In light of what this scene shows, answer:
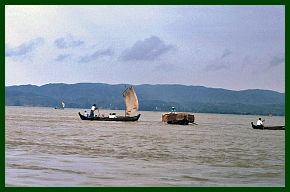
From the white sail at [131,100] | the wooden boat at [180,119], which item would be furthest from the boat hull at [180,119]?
the white sail at [131,100]

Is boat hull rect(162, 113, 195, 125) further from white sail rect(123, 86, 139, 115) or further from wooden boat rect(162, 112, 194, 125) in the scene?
white sail rect(123, 86, 139, 115)

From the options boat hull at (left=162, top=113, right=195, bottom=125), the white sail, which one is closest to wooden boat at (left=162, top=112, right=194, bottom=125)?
boat hull at (left=162, top=113, right=195, bottom=125)

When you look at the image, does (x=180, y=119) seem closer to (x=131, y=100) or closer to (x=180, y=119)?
(x=180, y=119)

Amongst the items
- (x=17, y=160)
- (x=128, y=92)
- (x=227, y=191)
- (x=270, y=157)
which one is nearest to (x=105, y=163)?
(x=17, y=160)

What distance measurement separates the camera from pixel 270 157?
28578mm

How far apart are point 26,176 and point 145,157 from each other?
9537mm

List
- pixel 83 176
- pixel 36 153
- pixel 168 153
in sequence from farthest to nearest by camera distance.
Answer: pixel 168 153 < pixel 36 153 < pixel 83 176

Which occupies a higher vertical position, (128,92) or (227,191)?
(128,92)

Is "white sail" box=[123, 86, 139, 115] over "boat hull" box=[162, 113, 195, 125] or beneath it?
over

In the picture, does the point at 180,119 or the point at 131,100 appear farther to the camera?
the point at 131,100

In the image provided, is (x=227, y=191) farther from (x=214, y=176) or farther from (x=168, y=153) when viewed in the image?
(x=168, y=153)

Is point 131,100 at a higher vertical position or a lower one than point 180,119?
higher

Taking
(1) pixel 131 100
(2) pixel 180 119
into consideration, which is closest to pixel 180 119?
(2) pixel 180 119

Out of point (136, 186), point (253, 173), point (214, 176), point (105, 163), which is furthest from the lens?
point (105, 163)
